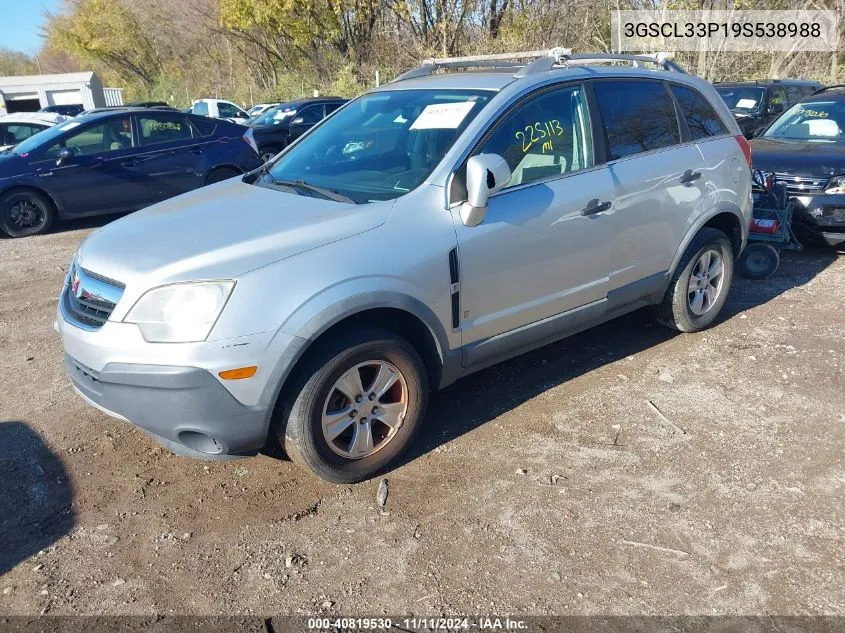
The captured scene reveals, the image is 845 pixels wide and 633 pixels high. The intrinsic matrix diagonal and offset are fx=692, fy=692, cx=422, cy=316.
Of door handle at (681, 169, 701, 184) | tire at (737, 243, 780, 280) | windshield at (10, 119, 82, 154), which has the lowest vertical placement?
tire at (737, 243, 780, 280)

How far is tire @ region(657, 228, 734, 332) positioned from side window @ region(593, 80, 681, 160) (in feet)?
2.55

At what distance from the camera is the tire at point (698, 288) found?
483 centimetres

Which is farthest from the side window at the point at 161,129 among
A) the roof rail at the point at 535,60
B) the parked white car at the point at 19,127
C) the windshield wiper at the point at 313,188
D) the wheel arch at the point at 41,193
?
the windshield wiper at the point at 313,188

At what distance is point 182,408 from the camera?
2.89 meters

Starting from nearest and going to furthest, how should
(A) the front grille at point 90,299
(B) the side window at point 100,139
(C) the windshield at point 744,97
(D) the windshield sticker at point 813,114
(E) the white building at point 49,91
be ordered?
(A) the front grille at point 90,299, (D) the windshield sticker at point 813,114, (B) the side window at point 100,139, (C) the windshield at point 744,97, (E) the white building at point 49,91

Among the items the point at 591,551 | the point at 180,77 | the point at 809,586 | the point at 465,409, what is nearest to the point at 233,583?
the point at 591,551

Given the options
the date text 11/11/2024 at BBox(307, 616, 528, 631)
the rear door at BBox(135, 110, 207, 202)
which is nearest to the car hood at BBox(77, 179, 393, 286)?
the date text 11/11/2024 at BBox(307, 616, 528, 631)

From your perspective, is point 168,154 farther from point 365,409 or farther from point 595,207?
point 365,409

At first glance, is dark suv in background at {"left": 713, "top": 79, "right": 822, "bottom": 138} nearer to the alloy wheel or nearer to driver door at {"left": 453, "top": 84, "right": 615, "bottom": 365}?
driver door at {"left": 453, "top": 84, "right": 615, "bottom": 365}

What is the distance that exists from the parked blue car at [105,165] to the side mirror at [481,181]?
7.50 m

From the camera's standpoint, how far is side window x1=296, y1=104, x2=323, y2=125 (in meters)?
15.2

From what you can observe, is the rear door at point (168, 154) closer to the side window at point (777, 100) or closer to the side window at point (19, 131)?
the side window at point (19, 131)

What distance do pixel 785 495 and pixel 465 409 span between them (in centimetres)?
172

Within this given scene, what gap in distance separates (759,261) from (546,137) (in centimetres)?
357
